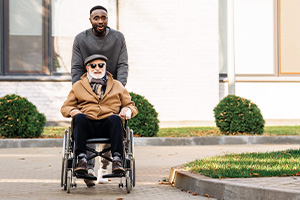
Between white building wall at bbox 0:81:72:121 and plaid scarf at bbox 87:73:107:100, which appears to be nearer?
plaid scarf at bbox 87:73:107:100

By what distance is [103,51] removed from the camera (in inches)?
297

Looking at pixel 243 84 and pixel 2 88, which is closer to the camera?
pixel 2 88

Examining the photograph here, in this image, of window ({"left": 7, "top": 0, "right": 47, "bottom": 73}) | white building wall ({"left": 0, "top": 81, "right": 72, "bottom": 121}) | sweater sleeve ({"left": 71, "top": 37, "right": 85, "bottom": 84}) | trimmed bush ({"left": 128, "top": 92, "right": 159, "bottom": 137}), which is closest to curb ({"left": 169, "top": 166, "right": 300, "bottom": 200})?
sweater sleeve ({"left": 71, "top": 37, "right": 85, "bottom": 84})

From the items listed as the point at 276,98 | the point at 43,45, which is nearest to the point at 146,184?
the point at 43,45

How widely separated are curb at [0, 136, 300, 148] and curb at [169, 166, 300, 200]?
642 cm

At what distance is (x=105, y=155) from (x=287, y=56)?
14.4m

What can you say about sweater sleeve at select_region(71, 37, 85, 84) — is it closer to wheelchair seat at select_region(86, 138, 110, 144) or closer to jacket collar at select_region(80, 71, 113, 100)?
jacket collar at select_region(80, 71, 113, 100)

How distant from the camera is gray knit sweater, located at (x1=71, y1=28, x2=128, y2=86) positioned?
24.7ft

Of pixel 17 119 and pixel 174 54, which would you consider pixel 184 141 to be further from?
pixel 174 54

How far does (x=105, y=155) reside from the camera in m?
7.61

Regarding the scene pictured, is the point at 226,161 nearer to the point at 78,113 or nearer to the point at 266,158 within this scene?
the point at 266,158

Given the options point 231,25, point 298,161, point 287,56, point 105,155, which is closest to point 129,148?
point 105,155

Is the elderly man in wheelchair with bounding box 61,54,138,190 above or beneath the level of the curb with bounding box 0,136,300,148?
above

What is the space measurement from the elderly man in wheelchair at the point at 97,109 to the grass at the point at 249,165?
3.83 ft
